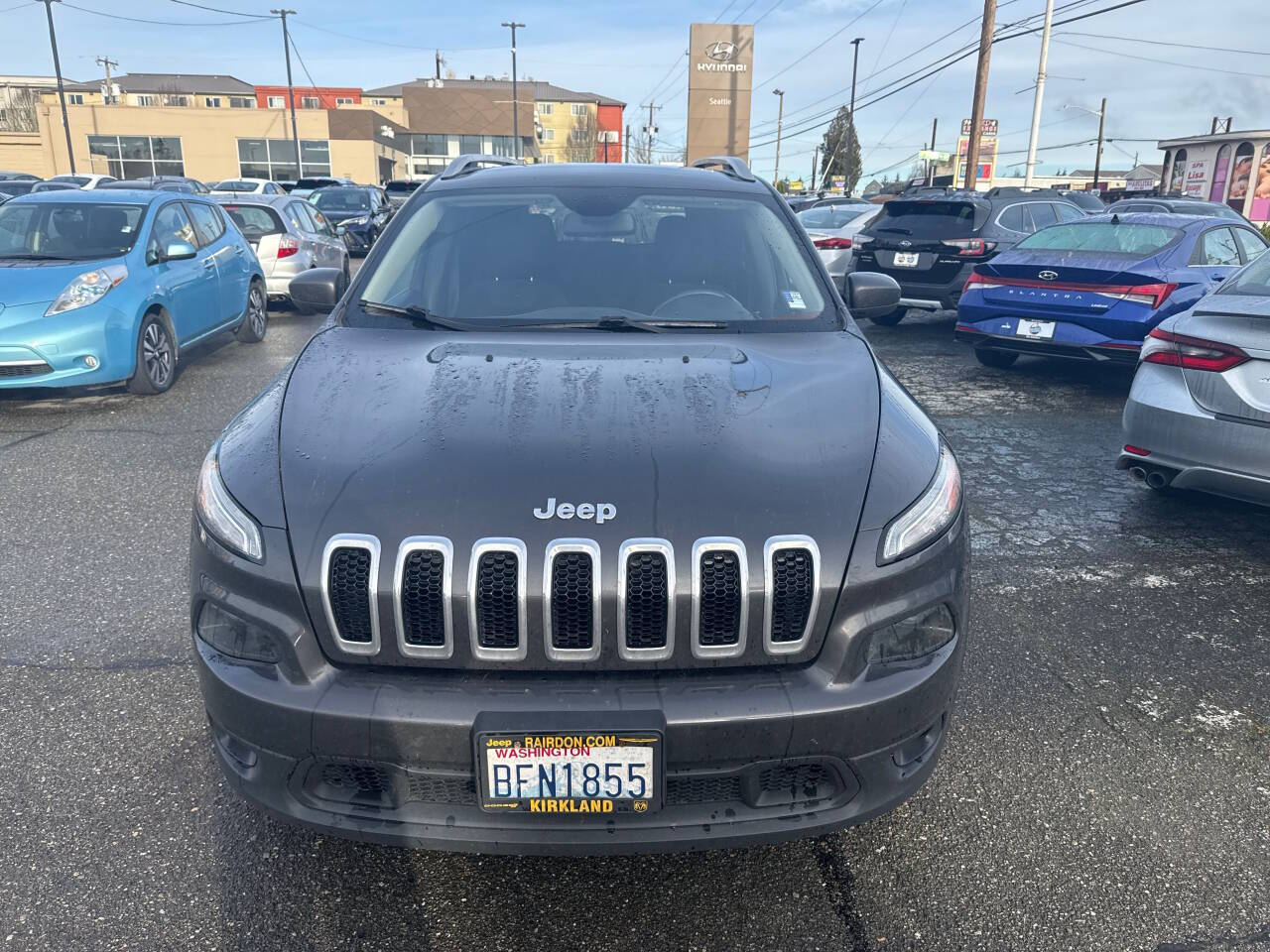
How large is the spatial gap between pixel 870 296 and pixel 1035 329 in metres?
4.84

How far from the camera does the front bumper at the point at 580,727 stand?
6.44 ft

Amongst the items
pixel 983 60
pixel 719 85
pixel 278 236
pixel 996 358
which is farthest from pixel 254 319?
pixel 719 85

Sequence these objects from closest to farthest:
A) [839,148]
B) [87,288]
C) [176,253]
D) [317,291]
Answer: [317,291], [87,288], [176,253], [839,148]

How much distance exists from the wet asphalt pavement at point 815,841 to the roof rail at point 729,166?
2.09m

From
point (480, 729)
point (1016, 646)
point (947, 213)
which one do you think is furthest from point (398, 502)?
point (947, 213)

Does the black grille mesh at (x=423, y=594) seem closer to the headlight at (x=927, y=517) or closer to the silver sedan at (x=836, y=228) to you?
the headlight at (x=927, y=517)

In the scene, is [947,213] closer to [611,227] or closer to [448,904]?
[611,227]

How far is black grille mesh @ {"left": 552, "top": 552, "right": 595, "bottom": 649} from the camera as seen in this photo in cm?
200

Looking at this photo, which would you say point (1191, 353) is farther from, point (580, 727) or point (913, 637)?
point (580, 727)

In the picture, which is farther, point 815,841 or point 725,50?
point 725,50

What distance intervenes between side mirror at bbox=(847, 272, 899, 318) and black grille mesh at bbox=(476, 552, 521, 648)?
7.88 feet

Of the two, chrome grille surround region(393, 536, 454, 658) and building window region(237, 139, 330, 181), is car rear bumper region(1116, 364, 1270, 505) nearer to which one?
chrome grille surround region(393, 536, 454, 658)

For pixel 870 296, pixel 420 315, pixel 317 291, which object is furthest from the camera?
pixel 870 296

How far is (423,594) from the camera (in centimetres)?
201
